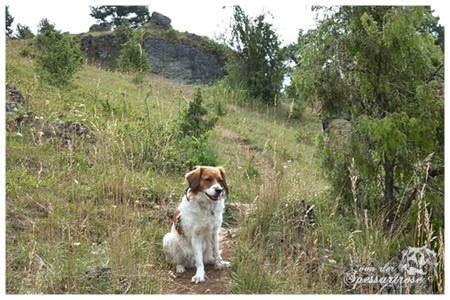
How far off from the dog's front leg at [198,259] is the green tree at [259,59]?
13.9m

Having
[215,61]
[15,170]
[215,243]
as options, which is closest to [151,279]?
[215,243]

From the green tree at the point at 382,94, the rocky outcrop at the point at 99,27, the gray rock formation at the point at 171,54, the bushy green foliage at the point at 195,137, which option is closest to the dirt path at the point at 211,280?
the green tree at the point at 382,94

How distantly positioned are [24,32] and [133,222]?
2662cm

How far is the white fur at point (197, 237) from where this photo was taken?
4.34 metres

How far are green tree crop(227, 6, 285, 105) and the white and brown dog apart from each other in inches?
541

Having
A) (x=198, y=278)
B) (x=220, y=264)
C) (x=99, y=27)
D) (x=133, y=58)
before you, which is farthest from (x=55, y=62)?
(x=99, y=27)

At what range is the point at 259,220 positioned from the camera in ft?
16.5

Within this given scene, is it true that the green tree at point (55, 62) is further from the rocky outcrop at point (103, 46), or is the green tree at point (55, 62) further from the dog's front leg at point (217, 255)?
the rocky outcrop at point (103, 46)

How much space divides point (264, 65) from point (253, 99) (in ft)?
5.23

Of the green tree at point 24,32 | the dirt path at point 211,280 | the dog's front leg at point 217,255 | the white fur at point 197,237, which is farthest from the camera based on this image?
the green tree at point 24,32

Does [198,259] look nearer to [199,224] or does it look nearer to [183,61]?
[199,224]

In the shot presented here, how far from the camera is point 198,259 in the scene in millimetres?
4316

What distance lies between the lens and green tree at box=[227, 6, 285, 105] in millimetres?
18141

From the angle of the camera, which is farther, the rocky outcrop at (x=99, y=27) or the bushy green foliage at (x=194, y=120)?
the rocky outcrop at (x=99, y=27)
